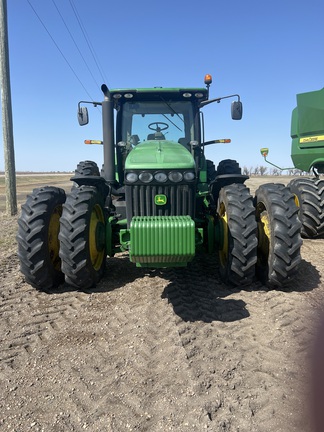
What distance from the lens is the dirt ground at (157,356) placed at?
2.13m

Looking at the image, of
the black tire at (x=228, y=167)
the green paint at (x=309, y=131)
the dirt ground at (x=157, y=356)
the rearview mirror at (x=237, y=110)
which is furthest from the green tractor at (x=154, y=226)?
the green paint at (x=309, y=131)

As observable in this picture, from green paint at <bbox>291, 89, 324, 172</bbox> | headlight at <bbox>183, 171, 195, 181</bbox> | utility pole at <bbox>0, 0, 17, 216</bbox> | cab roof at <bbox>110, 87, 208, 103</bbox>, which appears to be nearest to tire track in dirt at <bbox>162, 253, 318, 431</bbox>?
headlight at <bbox>183, 171, 195, 181</bbox>

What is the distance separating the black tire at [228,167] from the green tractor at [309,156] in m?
1.34

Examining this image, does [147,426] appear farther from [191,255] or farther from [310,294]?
[310,294]

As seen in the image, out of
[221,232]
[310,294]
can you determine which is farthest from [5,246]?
[310,294]

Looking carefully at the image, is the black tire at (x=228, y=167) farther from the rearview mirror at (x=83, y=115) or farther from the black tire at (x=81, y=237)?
the black tire at (x=81, y=237)

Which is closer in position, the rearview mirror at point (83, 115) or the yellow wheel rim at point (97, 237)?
the yellow wheel rim at point (97, 237)

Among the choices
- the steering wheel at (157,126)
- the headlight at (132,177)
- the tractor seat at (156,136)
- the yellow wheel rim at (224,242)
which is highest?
the steering wheel at (157,126)

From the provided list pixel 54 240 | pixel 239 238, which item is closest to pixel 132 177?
pixel 54 240

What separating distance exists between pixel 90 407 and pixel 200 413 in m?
0.71

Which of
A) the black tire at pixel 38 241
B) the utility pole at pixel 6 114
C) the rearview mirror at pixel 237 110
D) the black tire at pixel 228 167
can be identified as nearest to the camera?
the black tire at pixel 38 241

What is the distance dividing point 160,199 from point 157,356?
73.9 inches

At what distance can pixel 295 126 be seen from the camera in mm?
7762

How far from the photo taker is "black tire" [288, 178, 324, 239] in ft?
21.1
